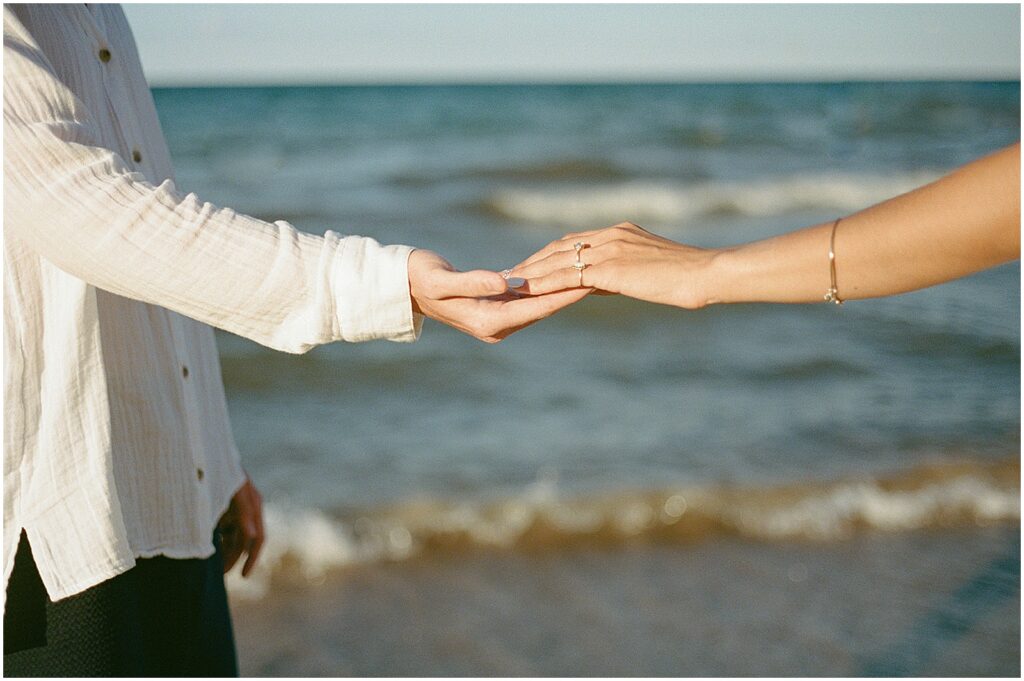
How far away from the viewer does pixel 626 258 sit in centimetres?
154

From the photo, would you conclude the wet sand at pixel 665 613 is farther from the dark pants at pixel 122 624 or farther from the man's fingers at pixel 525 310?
the man's fingers at pixel 525 310

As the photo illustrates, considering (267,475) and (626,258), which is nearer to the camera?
(626,258)

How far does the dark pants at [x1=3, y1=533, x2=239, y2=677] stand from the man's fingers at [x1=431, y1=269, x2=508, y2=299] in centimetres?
76

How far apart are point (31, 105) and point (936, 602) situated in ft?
11.2

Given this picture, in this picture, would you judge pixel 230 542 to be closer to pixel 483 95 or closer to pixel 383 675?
pixel 383 675

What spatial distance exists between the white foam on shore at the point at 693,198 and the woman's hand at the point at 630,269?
405 inches

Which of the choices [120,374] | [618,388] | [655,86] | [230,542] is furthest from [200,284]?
[655,86]

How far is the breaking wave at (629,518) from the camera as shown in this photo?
396 centimetres

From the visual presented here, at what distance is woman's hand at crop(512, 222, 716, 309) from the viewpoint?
1.49 m

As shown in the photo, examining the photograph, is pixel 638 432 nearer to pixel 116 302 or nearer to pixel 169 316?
pixel 169 316

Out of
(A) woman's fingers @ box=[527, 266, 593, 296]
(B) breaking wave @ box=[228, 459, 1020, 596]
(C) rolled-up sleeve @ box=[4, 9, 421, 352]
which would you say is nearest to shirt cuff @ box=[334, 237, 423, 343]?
(C) rolled-up sleeve @ box=[4, 9, 421, 352]

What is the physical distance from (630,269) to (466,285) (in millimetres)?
372

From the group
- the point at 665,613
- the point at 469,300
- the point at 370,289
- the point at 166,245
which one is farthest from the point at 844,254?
the point at 665,613

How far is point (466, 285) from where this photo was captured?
1264mm
